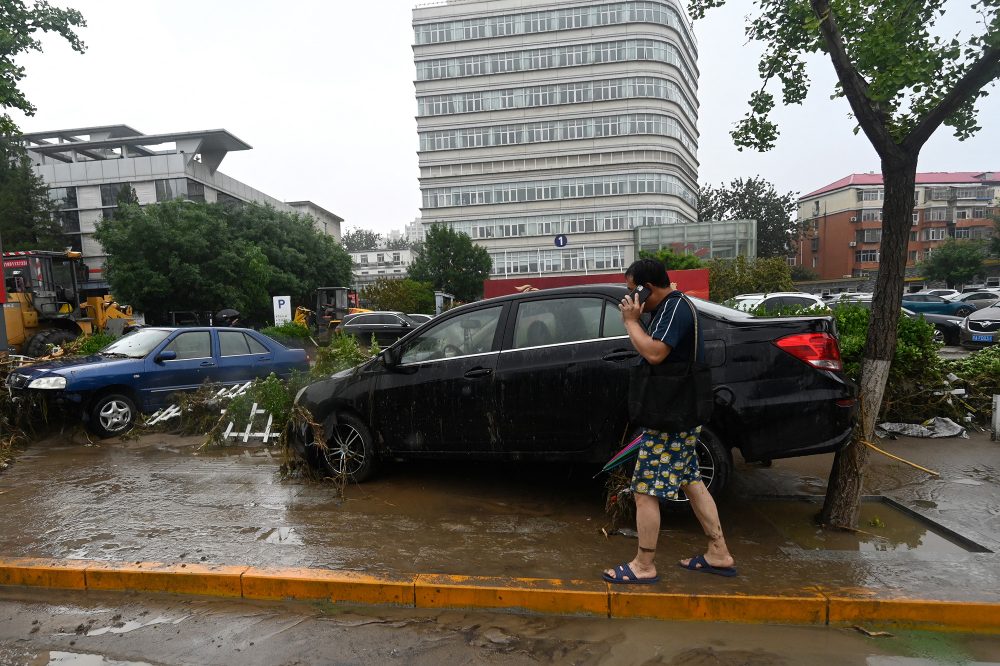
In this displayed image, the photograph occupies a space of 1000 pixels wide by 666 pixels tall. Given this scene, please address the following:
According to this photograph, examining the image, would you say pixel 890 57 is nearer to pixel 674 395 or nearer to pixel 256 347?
pixel 674 395

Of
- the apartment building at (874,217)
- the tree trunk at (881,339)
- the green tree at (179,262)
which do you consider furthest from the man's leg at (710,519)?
the apartment building at (874,217)

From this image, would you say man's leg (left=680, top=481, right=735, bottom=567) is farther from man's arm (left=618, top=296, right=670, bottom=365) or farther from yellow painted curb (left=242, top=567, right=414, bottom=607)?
yellow painted curb (left=242, top=567, right=414, bottom=607)

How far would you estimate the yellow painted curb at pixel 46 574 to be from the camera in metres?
3.64

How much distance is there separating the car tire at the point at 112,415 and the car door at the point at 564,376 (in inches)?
228

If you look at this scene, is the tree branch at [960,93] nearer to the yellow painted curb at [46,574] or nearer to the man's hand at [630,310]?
the man's hand at [630,310]

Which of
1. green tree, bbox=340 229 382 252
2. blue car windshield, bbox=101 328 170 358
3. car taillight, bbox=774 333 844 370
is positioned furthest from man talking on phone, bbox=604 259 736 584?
green tree, bbox=340 229 382 252

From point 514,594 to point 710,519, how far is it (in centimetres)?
121

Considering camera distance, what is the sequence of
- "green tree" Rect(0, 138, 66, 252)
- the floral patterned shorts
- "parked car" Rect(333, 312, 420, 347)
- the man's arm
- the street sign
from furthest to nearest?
"green tree" Rect(0, 138, 66, 252), "parked car" Rect(333, 312, 420, 347), the street sign, the floral patterned shorts, the man's arm

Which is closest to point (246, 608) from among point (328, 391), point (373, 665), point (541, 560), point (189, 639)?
point (189, 639)

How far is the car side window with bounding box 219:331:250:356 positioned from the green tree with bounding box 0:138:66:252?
42984 mm

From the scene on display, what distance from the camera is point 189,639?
120 inches

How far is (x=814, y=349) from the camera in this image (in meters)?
3.84

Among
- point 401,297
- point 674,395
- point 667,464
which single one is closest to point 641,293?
point 674,395

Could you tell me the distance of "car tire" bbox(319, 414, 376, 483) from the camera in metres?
5.13
